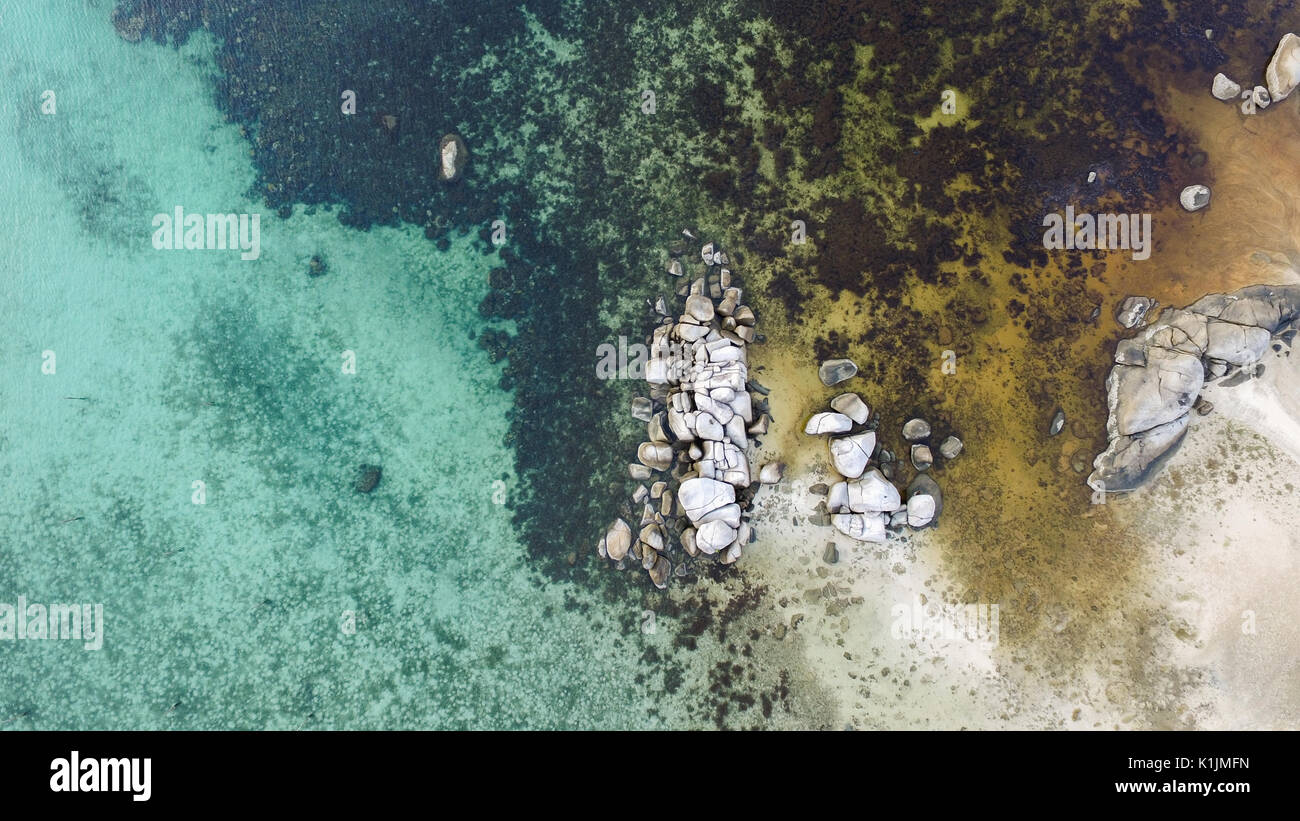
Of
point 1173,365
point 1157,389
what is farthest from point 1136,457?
point 1173,365

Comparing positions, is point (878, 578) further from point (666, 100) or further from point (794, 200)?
point (666, 100)

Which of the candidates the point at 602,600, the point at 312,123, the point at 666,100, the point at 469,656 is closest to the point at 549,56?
the point at 666,100

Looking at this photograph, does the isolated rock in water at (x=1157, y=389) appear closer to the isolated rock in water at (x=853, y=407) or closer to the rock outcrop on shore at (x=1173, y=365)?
the rock outcrop on shore at (x=1173, y=365)

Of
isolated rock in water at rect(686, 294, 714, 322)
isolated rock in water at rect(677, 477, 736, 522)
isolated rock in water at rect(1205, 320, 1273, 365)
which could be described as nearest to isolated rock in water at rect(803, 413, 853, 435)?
isolated rock in water at rect(677, 477, 736, 522)

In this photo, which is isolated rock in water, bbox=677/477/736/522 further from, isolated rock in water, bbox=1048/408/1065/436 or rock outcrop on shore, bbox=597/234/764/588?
isolated rock in water, bbox=1048/408/1065/436

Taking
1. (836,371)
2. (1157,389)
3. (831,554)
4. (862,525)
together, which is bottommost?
(831,554)

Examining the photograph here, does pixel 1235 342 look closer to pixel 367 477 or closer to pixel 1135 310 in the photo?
pixel 1135 310
